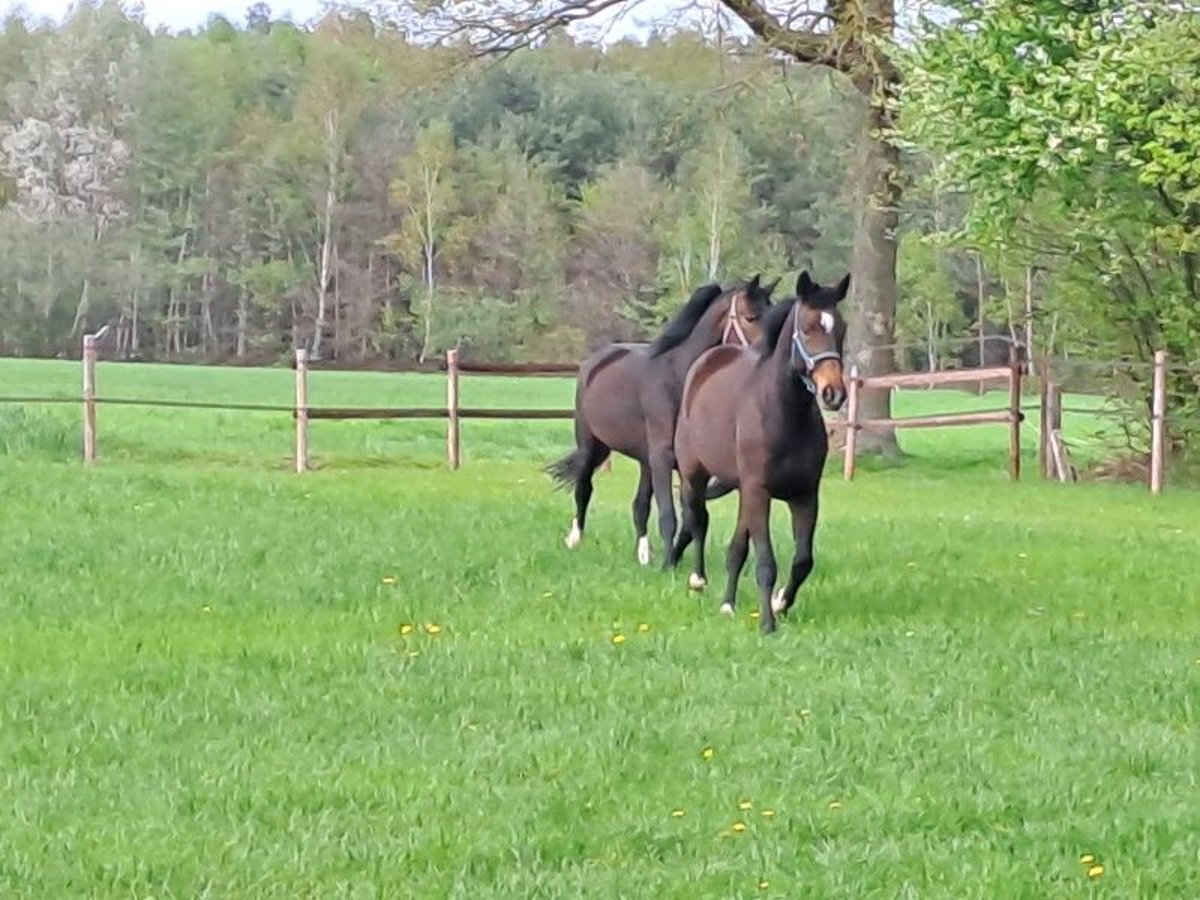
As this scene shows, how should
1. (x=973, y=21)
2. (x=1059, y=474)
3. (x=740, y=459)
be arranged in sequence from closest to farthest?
(x=740, y=459) < (x=973, y=21) < (x=1059, y=474)

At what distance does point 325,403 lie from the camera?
37.3m

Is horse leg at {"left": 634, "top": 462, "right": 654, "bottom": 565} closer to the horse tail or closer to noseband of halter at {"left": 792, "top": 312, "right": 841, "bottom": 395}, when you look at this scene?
the horse tail

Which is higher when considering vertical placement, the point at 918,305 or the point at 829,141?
the point at 829,141

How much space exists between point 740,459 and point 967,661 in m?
1.82

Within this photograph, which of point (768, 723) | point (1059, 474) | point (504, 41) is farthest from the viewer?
point (504, 41)

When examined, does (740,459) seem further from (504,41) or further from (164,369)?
(164,369)

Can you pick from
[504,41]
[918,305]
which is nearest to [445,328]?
[918,305]

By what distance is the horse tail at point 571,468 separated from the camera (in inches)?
475

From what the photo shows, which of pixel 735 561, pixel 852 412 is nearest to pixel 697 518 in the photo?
pixel 735 561

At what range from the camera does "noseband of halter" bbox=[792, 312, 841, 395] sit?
8125 millimetres

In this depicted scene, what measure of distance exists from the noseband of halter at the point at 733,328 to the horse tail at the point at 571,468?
1741 millimetres

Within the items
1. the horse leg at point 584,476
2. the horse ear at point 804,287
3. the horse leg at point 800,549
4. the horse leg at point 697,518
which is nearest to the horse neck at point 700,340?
the horse leg at point 697,518

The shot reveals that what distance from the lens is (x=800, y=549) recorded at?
28.6ft

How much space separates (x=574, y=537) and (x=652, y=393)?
1202 millimetres
